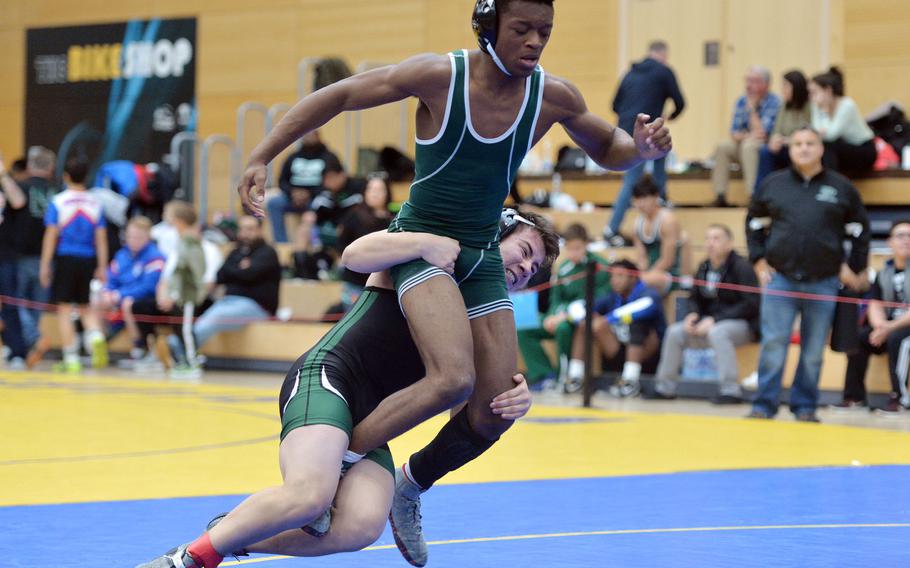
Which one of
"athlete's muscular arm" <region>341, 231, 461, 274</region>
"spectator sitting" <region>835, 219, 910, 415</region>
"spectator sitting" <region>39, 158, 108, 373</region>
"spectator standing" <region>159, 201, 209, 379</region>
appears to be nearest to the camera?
"athlete's muscular arm" <region>341, 231, 461, 274</region>

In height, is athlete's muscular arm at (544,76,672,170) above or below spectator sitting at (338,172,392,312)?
above

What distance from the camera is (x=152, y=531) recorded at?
4723mm

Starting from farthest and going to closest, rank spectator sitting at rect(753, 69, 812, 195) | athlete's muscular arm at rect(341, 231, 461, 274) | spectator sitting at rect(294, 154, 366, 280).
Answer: spectator sitting at rect(294, 154, 366, 280) < spectator sitting at rect(753, 69, 812, 195) < athlete's muscular arm at rect(341, 231, 461, 274)

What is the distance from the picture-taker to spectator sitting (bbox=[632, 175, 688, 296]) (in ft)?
34.6

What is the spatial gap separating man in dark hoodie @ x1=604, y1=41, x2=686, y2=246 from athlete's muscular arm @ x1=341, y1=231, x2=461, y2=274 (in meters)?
7.97

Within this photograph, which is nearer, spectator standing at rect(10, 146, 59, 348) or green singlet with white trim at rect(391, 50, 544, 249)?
green singlet with white trim at rect(391, 50, 544, 249)

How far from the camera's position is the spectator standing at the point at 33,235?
12.3m

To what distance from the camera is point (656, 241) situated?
1074 cm

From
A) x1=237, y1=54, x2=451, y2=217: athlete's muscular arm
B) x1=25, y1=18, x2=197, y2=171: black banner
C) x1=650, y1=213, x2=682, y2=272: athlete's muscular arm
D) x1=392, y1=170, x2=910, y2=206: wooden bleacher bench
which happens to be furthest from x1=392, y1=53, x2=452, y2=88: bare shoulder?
x1=25, y1=18, x2=197, y2=171: black banner

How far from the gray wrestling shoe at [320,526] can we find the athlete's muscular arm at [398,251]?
2.23ft

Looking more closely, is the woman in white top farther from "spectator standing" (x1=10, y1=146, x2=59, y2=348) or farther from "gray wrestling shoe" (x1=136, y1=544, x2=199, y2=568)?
"gray wrestling shoe" (x1=136, y1=544, x2=199, y2=568)

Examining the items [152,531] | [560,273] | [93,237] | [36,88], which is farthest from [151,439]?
[36,88]

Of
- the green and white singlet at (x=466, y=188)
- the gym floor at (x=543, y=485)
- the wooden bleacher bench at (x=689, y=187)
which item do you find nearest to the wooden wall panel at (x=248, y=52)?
the wooden bleacher bench at (x=689, y=187)

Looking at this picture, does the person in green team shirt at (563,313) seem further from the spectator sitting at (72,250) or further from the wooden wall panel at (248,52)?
the wooden wall panel at (248,52)
